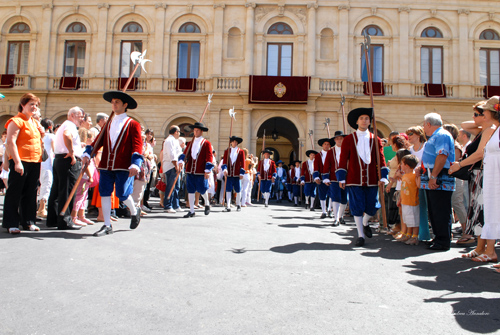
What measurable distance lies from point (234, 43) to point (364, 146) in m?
19.5

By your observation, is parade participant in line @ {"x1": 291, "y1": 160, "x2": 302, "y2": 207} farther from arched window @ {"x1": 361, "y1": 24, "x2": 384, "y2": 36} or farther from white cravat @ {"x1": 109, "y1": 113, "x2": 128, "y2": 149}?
white cravat @ {"x1": 109, "y1": 113, "x2": 128, "y2": 149}

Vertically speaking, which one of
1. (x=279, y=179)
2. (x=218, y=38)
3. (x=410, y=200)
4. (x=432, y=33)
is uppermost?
(x=432, y=33)

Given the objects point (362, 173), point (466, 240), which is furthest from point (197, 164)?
point (466, 240)

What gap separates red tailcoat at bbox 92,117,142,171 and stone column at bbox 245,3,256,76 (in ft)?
59.5

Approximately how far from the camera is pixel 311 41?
23.8 meters

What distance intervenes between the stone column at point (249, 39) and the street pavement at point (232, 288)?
63.1ft

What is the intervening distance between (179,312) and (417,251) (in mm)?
4181

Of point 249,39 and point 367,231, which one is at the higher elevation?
point 249,39

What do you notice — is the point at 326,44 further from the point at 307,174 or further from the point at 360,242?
the point at 360,242

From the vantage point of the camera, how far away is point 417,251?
5.93 metres

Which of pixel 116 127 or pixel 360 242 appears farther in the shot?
pixel 116 127

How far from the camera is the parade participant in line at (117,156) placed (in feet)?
20.4

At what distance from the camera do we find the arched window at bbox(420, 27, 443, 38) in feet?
79.9

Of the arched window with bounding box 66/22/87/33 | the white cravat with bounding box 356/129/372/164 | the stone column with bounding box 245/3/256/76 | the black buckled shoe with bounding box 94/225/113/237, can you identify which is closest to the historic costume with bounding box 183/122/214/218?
the black buckled shoe with bounding box 94/225/113/237
